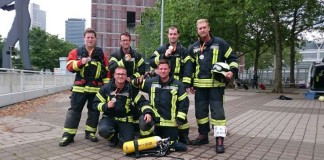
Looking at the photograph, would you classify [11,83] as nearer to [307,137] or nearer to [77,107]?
[77,107]

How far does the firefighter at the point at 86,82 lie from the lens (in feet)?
19.7

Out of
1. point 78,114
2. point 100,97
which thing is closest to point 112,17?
point 78,114

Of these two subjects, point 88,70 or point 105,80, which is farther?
point 105,80

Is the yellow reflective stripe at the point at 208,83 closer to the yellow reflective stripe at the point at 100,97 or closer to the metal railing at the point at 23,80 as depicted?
the yellow reflective stripe at the point at 100,97

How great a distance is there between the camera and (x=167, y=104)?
18.6 feet

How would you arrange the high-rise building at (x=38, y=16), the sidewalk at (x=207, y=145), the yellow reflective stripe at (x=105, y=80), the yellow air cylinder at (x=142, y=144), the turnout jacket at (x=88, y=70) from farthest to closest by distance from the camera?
1. the high-rise building at (x=38, y=16)
2. the yellow reflective stripe at (x=105, y=80)
3. the turnout jacket at (x=88, y=70)
4. the sidewalk at (x=207, y=145)
5. the yellow air cylinder at (x=142, y=144)

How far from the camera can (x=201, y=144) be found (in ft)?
19.6

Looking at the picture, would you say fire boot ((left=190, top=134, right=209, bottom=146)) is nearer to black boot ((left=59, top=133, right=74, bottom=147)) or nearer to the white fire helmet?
the white fire helmet

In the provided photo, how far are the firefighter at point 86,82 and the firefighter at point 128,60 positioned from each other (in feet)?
0.90

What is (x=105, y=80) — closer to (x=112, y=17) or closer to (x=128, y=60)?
(x=128, y=60)

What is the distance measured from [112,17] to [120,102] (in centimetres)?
7402

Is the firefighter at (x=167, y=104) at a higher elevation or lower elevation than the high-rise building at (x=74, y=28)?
lower

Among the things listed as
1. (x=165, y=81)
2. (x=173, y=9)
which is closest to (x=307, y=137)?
(x=165, y=81)

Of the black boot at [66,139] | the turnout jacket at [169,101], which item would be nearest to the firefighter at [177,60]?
the turnout jacket at [169,101]
